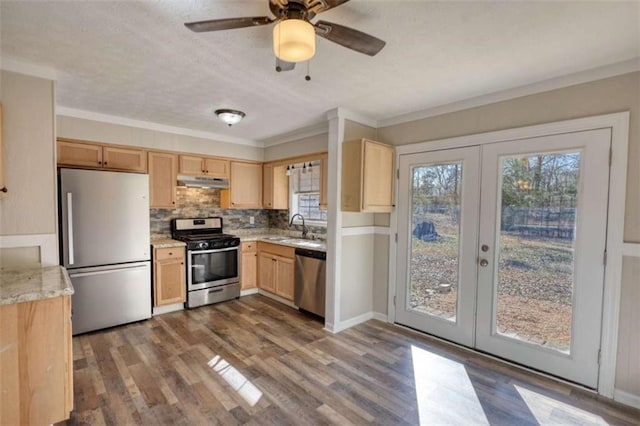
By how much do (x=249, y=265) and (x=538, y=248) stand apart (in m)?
3.65

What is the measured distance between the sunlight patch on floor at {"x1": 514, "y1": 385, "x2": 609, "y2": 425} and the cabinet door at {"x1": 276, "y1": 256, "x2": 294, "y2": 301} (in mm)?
2734

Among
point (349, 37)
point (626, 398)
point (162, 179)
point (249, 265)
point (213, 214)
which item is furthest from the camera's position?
point (213, 214)

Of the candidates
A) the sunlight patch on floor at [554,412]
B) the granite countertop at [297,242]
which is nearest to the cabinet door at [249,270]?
the granite countertop at [297,242]

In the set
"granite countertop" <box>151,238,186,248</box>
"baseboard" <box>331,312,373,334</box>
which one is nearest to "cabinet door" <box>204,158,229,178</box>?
"granite countertop" <box>151,238,186,248</box>

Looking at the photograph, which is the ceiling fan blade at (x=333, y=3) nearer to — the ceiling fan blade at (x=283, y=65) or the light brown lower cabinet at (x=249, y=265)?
the ceiling fan blade at (x=283, y=65)

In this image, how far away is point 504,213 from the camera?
110 inches

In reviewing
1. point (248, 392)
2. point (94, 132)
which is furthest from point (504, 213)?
point (94, 132)

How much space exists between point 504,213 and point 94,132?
4.50 metres

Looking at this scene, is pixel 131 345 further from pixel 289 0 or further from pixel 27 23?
pixel 289 0

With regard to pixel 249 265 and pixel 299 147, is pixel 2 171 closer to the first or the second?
pixel 249 265

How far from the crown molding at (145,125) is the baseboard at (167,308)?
2315 mm

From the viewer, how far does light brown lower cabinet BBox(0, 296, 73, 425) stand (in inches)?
67.2

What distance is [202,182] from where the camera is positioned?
4344 millimetres

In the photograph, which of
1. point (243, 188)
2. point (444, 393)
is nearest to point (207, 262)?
point (243, 188)
